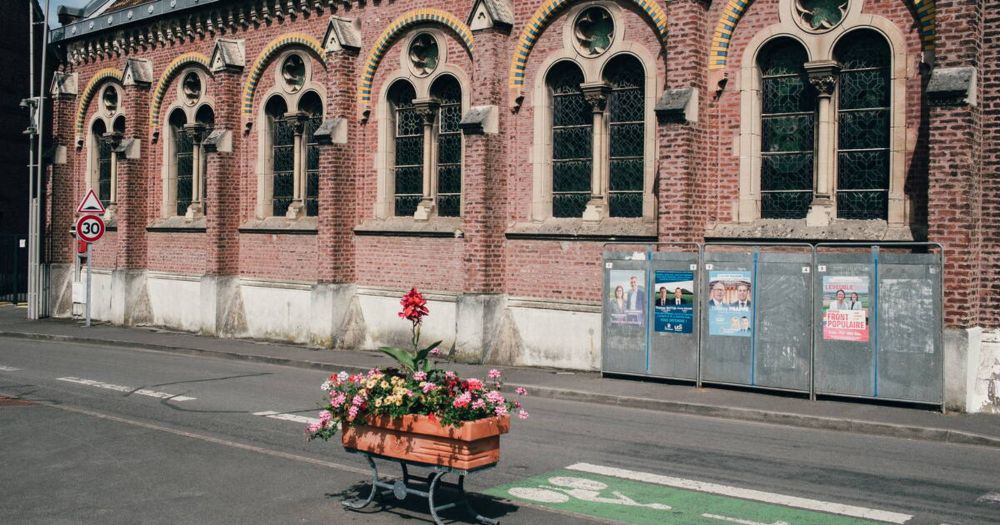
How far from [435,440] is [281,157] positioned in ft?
59.5

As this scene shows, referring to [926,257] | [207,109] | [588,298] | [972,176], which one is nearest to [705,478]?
[926,257]

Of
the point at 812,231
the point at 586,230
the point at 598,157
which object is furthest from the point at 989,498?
the point at 598,157

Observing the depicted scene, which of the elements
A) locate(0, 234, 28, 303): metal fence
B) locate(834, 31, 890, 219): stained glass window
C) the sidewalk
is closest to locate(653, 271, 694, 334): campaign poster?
the sidewalk

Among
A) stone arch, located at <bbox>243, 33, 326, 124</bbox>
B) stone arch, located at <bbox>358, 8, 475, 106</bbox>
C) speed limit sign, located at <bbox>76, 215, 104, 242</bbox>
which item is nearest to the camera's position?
stone arch, located at <bbox>358, 8, 475, 106</bbox>

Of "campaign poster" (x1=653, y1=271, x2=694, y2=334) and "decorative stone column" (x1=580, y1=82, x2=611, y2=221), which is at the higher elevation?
"decorative stone column" (x1=580, y1=82, x2=611, y2=221)

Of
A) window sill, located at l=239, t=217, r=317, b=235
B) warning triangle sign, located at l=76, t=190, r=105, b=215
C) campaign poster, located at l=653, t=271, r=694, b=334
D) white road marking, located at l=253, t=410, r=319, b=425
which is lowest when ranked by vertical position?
white road marking, located at l=253, t=410, r=319, b=425

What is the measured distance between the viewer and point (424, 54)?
20.9 m

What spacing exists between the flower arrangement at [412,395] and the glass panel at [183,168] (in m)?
20.9

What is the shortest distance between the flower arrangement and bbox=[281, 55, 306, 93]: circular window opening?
16678 mm

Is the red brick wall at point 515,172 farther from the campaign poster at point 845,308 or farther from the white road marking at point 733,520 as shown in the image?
the white road marking at point 733,520

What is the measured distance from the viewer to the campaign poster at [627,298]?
16094 millimetres

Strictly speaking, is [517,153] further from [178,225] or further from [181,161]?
[181,161]

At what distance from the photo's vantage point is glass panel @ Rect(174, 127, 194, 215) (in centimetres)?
2739

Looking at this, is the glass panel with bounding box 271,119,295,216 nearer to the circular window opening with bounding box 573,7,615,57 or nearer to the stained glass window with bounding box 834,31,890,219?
the circular window opening with bounding box 573,7,615,57
